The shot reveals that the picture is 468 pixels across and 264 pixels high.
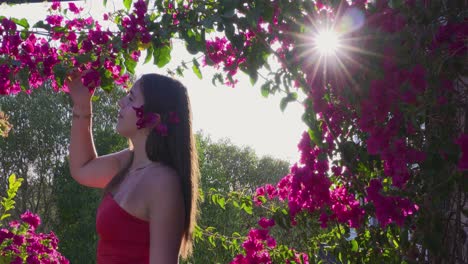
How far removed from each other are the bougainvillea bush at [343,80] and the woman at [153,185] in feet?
0.48

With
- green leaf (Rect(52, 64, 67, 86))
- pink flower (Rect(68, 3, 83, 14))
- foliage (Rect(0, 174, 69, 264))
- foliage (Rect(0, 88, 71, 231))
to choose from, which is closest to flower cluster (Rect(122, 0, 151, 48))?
green leaf (Rect(52, 64, 67, 86))

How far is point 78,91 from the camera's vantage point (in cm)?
231

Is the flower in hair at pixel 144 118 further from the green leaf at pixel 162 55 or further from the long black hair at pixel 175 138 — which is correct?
the green leaf at pixel 162 55

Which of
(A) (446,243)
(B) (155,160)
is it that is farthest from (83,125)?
(A) (446,243)

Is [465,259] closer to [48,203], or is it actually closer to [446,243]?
[446,243]

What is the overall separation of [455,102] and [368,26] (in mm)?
338

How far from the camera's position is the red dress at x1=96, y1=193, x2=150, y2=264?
2037mm

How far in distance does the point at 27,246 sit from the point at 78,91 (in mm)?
1879

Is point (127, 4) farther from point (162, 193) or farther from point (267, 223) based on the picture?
point (267, 223)

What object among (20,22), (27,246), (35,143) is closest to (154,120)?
(20,22)

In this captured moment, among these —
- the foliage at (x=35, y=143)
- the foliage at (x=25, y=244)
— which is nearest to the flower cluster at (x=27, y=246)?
the foliage at (x=25, y=244)

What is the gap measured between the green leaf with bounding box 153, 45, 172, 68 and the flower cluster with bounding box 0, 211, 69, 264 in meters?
2.05

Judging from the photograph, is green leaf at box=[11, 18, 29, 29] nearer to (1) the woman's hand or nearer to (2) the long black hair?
(1) the woman's hand

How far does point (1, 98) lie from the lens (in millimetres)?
18266
